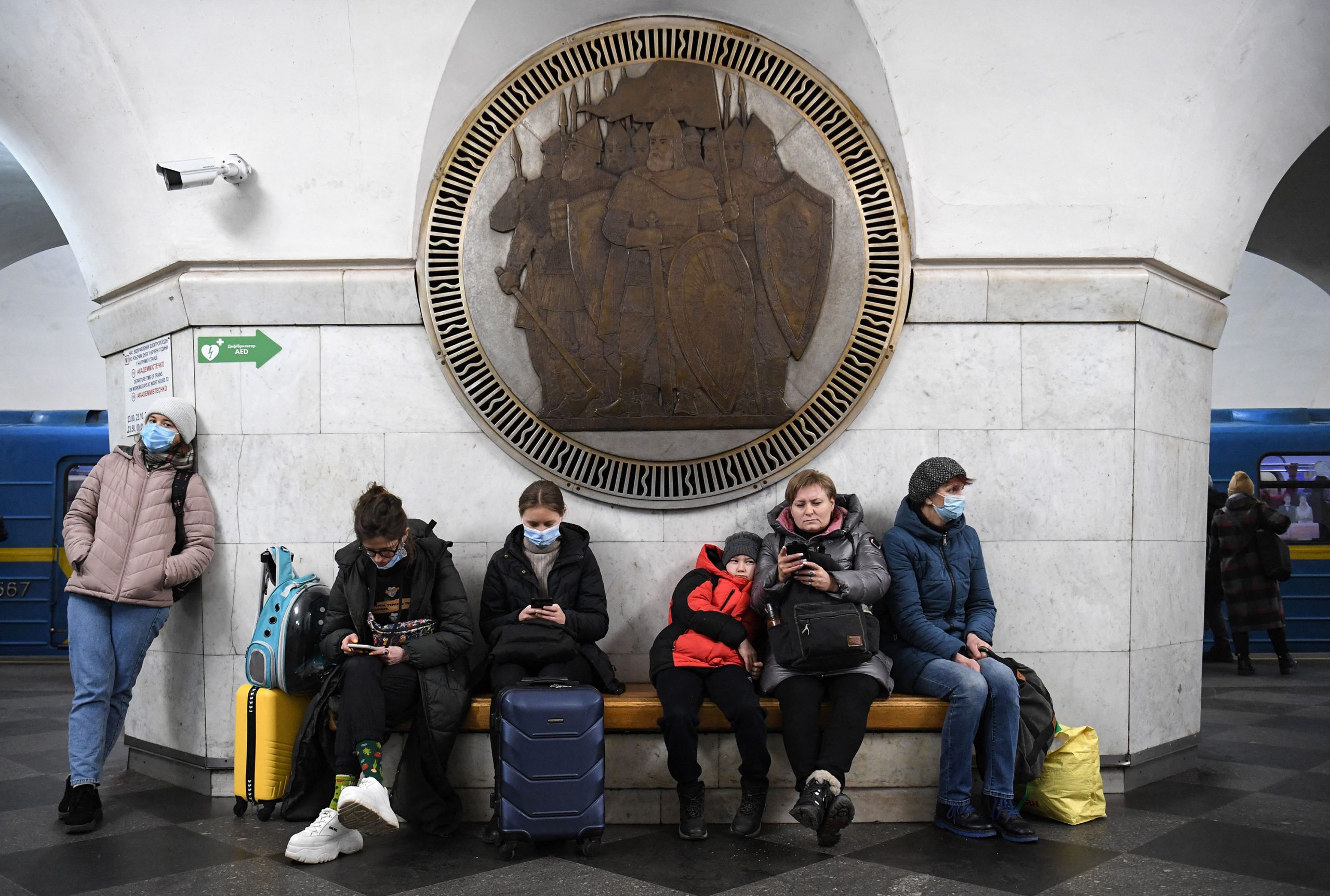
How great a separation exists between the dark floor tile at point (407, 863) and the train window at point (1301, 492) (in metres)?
8.43

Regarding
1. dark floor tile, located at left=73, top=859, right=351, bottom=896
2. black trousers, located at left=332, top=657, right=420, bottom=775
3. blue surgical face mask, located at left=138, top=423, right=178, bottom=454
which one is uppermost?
blue surgical face mask, located at left=138, top=423, right=178, bottom=454

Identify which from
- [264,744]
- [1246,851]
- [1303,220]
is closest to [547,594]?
[264,744]

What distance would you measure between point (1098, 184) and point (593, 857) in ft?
12.3

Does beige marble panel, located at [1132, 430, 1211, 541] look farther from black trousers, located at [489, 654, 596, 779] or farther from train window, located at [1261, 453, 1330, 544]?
train window, located at [1261, 453, 1330, 544]

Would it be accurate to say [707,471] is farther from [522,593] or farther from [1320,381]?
[1320,381]

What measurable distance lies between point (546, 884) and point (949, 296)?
3132 millimetres

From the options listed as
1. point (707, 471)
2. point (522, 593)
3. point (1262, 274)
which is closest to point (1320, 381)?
point (1262, 274)

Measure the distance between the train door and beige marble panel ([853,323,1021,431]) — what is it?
781cm

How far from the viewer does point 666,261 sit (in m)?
4.62

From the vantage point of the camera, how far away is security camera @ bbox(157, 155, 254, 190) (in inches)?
178

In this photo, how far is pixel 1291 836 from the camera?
383cm

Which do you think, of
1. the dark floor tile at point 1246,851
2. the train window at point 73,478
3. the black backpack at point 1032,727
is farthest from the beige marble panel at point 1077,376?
the train window at point 73,478

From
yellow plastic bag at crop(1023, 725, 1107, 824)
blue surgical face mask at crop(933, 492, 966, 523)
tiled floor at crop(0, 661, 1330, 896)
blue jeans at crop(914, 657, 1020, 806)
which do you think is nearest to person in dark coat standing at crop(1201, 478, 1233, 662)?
tiled floor at crop(0, 661, 1330, 896)

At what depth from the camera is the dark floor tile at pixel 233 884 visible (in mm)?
3248
